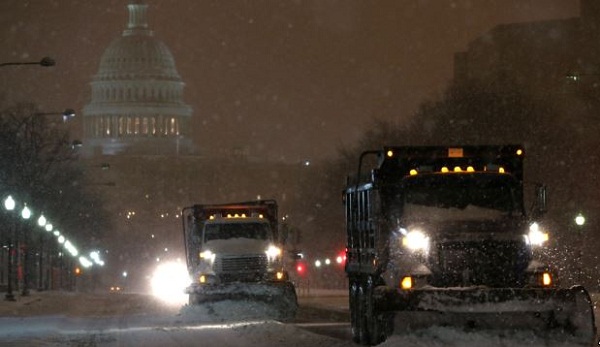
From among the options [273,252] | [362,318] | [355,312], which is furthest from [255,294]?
[362,318]

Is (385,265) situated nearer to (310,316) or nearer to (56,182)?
(310,316)

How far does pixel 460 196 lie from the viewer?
23.8m

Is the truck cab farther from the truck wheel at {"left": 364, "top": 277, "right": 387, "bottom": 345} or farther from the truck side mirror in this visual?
the truck side mirror

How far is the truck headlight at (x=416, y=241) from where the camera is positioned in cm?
2281

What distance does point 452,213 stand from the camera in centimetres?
2348

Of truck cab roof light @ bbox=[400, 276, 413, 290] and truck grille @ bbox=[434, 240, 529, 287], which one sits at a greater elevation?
truck grille @ bbox=[434, 240, 529, 287]

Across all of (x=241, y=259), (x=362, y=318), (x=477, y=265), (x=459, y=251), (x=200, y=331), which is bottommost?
(x=200, y=331)

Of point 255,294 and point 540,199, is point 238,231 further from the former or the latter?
A: point 540,199

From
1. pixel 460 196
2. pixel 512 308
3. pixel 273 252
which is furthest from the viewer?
pixel 273 252

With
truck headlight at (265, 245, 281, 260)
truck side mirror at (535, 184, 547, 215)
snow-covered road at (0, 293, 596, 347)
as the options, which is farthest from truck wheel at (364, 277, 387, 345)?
truck headlight at (265, 245, 281, 260)

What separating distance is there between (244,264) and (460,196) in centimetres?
1463

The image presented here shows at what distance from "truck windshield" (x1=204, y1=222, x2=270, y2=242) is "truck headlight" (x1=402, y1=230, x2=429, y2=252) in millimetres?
16112

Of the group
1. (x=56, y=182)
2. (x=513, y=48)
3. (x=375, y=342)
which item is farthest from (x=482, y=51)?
(x=375, y=342)

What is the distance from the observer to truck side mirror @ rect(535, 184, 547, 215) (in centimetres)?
2322
